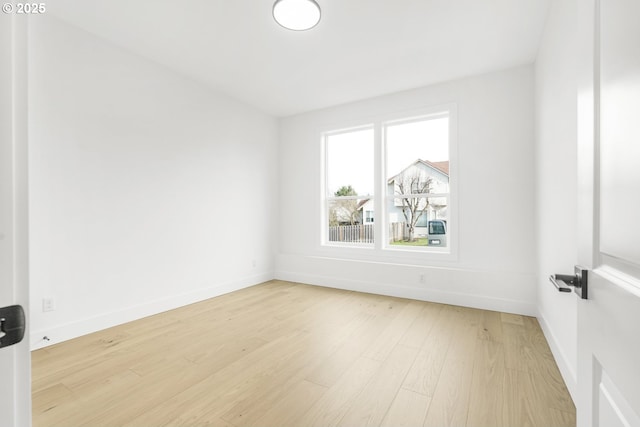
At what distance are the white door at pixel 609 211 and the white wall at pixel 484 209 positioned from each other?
2.79 metres

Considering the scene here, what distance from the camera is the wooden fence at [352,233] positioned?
4.44 meters

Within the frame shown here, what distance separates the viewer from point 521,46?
2898 millimetres

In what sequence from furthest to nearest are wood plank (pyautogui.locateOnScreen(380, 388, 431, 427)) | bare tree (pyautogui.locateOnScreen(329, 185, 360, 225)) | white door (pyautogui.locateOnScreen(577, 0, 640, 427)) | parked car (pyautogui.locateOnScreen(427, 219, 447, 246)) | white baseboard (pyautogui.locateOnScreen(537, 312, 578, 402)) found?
bare tree (pyautogui.locateOnScreen(329, 185, 360, 225)), parked car (pyautogui.locateOnScreen(427, 219, 447, 246)), white baseboard (pyautogui.locateOnScreen(537, 312, 578, 402)), wood plank (pyautogui.locateOnScreen(380, 388, 431, 427)), white door (pyautogui.locateOnScreen(577, 0, 640, 427))

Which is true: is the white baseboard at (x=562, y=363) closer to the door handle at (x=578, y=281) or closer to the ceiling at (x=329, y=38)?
the door handle at (x=578, y=281)

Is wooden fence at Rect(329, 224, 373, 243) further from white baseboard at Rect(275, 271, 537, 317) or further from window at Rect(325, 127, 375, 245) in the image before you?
white baseboard at Rect(275, 271, 537, 317)

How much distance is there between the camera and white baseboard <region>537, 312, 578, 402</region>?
1735 mm

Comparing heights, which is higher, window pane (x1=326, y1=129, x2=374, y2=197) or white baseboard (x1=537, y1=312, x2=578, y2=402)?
window pane (x1=326, y1=129, x2=374, y2=197)

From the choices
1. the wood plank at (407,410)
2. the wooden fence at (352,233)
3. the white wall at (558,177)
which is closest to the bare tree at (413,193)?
the wooden fence at (352,233)

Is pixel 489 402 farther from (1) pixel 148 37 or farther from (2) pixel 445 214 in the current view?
(1) pixel 148 37

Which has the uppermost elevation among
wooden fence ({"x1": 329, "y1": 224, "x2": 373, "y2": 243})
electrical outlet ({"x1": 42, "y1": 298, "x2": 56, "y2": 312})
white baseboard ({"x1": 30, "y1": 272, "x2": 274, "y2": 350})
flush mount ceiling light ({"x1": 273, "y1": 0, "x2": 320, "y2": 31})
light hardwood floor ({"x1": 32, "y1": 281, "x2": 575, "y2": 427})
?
flush mount ceiling light ({"x1": 273, "y1": 0, "x2": 320, "y2": 31})

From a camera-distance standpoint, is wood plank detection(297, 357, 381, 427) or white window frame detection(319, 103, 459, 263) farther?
white window frame detection(319, 103, 459, 263)

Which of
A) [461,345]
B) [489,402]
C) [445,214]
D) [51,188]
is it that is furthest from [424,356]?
[51,188]

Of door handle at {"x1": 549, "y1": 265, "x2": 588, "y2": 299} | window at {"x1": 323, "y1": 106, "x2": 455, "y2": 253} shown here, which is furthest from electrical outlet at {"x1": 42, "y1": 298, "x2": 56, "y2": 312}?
door handle at {"x1": 549, "y1": 265, "x2": 588, "y2": 299}

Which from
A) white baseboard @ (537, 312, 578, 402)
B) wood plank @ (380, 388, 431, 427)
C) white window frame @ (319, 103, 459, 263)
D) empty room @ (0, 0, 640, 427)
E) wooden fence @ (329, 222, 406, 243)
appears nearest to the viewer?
empty room @ (0, 0, 640, 427)
